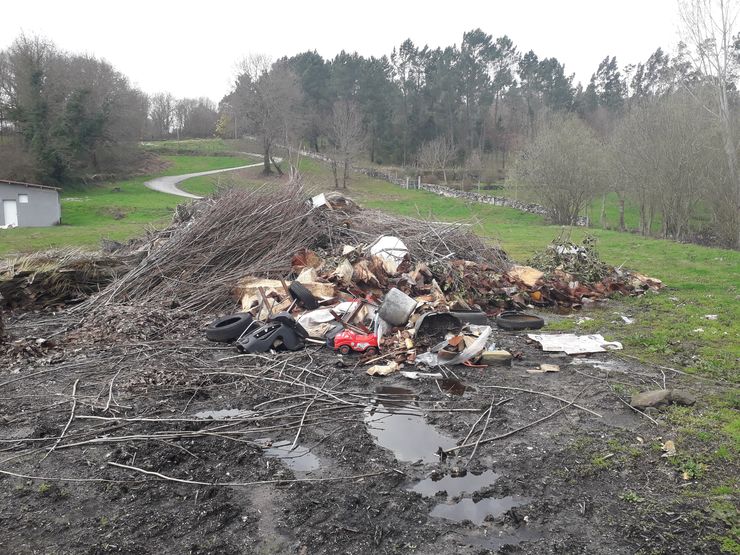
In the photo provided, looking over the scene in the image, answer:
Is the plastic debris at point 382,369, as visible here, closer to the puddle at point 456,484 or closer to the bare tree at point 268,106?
the puddle at point 456,484

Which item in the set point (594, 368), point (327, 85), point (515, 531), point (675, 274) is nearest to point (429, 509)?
point (515, 531)

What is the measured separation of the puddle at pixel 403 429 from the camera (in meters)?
4.29

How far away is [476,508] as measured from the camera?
3.46 metres

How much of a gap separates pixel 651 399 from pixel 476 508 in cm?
256

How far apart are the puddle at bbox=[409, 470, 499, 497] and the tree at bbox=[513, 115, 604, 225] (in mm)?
26133

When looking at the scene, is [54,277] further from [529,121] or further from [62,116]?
[529,121]

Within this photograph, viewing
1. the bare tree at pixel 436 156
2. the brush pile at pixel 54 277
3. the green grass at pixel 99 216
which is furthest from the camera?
the bare tree at pixel 436 156

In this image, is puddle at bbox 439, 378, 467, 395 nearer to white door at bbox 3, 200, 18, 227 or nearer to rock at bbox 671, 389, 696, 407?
rock at bbox 671, 389, 696, 407

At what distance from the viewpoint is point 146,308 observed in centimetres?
834

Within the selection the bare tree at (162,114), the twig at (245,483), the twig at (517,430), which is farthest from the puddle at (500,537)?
the bare tree at (162,114)

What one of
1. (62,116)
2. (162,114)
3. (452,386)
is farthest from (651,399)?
(162,114)

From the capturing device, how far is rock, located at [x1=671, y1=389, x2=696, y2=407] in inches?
195

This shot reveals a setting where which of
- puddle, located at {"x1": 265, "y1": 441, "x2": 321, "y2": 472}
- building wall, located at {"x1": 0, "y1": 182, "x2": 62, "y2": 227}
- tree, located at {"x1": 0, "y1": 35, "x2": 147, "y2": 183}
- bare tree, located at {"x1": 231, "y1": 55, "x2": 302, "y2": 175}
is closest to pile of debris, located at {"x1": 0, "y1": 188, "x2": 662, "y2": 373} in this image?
puddle, located at {"x1": 265, "y1": 441, "x2": 321, "y2": 472}

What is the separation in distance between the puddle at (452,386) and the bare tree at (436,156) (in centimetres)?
4213
